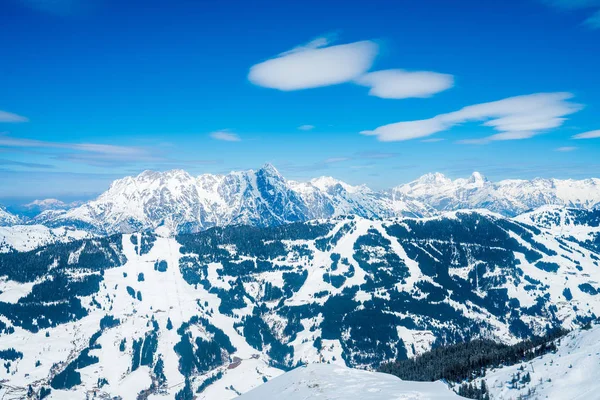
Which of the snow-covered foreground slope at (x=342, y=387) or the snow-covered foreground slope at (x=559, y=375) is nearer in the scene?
the snow-covered foreground slope at (x=342, y=387)

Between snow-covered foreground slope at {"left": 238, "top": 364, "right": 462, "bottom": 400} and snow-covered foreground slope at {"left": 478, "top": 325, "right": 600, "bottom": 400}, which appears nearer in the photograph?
snow-covered foreground slope at {"left": 238, "top": 364, "right": 462, "bottom": 400}

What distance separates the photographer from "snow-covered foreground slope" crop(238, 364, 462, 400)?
102938 mm

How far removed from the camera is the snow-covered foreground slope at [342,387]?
10294cm

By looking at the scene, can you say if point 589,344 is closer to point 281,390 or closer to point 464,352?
point 464,352

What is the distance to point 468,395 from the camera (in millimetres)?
117812

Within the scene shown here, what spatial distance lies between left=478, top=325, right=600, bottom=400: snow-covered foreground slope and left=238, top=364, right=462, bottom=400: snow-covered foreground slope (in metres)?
20.0

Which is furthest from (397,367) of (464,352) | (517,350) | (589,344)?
(589,344)

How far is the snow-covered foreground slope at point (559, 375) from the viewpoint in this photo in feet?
343

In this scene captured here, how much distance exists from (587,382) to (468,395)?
3016 cm

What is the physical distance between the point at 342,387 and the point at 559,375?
6129cm

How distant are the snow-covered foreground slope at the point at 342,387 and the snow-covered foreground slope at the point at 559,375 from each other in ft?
65.8

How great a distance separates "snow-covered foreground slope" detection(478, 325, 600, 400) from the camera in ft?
343

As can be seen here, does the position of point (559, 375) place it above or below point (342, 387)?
below

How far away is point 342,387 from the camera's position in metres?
114
